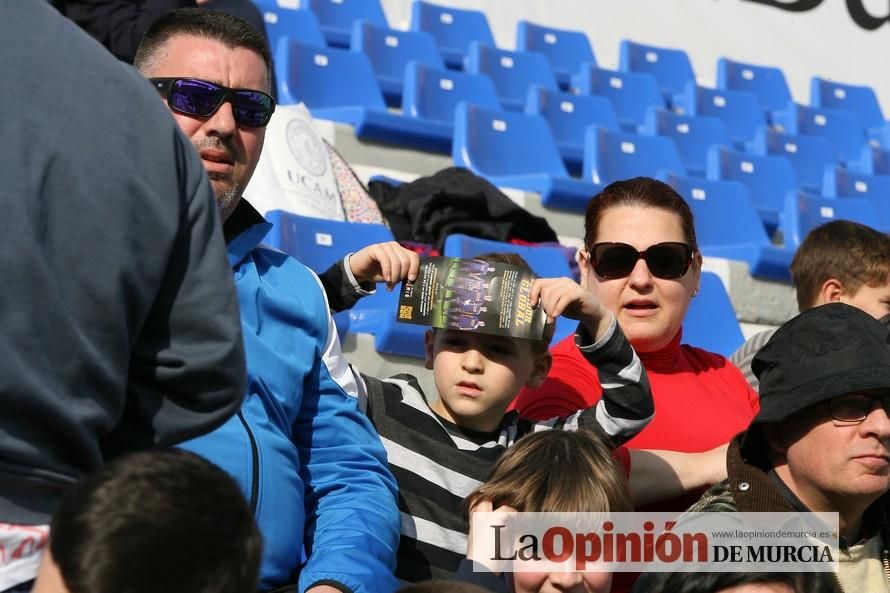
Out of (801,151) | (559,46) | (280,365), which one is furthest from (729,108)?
(280,365)

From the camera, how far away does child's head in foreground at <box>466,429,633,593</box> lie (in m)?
1.92

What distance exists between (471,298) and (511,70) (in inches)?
207

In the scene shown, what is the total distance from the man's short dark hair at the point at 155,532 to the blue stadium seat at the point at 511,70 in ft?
19.8

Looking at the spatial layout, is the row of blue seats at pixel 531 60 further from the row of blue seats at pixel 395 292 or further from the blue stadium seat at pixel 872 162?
the row of blue seats at pixel 395 292

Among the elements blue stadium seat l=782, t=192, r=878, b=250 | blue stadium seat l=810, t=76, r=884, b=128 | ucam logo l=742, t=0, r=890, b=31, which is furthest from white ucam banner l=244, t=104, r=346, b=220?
ucam logo l=742, t=0, r=890, b=31

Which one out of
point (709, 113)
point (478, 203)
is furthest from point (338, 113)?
point (709, 113)

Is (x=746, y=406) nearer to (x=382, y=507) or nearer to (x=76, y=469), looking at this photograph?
(x=382, y=507)

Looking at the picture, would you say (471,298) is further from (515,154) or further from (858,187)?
(858,187)

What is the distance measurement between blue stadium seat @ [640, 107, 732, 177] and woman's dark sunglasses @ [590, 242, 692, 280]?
4312mm

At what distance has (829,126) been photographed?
325 inches

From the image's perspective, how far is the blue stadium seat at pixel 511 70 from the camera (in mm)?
7062

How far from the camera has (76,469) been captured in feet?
3.95

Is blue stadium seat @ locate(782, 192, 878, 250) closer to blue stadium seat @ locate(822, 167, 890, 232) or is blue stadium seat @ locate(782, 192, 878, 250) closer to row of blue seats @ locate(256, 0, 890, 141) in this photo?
blue stadium seat @ locate(822, 167, 890, 232)

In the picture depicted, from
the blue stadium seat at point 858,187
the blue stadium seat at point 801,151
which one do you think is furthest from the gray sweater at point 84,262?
the blue stadium seat at point 801,151
